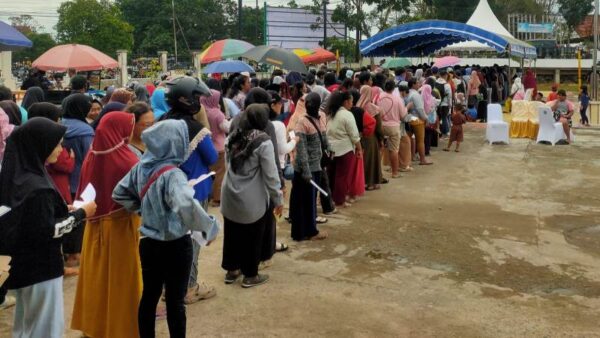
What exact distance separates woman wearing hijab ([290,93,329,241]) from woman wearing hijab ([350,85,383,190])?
1.91 metres

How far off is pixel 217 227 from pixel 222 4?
63.4 metres

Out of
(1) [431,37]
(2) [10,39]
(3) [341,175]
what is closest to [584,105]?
(1) [431,37]

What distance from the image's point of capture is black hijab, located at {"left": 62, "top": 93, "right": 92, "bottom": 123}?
16.4 ft

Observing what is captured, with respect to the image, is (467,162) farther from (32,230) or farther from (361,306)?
(32,230)

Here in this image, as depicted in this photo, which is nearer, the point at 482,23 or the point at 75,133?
the point at 75,133

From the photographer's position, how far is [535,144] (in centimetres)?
1265

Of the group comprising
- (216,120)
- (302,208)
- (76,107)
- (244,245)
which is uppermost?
(76,107)

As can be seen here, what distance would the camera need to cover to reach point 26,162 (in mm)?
2883

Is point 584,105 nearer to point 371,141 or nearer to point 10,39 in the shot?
point 371,141

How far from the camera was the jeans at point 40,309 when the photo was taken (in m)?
2.94

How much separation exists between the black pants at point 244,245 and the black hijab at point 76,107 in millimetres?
1570

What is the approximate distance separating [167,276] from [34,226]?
84 cm

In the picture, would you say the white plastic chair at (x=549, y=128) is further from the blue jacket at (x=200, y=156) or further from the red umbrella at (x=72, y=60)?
the blue jacket at (x=200, y=156)

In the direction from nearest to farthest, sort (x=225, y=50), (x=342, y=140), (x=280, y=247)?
1. (x=280, y=247)
2. (x=342, y=140)
3. (x=225, y=50)
